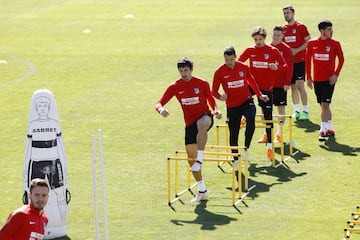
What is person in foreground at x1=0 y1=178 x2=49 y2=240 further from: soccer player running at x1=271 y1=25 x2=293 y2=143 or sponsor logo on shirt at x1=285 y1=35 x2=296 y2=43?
→ sponsor logo on shirt at x1=285 y1=35 x2=296 y2=43

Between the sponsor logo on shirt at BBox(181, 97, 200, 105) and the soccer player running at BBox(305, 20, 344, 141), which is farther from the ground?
the soccer player running at BBox(305, 20, 344, 141)

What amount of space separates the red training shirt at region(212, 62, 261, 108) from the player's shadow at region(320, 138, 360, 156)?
2.95 metres

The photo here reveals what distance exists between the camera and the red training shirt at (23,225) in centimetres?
1136

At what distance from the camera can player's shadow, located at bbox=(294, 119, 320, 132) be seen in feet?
78.8

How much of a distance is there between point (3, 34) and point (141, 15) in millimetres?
8106

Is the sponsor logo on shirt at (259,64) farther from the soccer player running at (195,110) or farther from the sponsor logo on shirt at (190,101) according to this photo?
the sponsor logo on shirt at (190,101)

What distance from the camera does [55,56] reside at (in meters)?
35.0

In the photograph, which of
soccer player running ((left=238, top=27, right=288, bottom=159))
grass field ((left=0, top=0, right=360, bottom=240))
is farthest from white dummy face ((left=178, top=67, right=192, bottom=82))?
soccer player running ((left=238, top=27, right=288, bottom=159))

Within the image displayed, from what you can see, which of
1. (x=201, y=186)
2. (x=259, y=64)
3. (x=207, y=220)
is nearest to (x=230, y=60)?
(x=259, y=64)

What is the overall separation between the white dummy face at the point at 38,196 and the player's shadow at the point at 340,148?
1129 cm

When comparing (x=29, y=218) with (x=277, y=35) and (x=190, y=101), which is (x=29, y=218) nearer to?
(x=190, y=101)

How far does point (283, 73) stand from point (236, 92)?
2.83 m

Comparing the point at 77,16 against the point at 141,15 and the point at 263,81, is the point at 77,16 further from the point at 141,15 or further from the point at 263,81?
the point at 263,81

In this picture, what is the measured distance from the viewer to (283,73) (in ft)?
73.5
